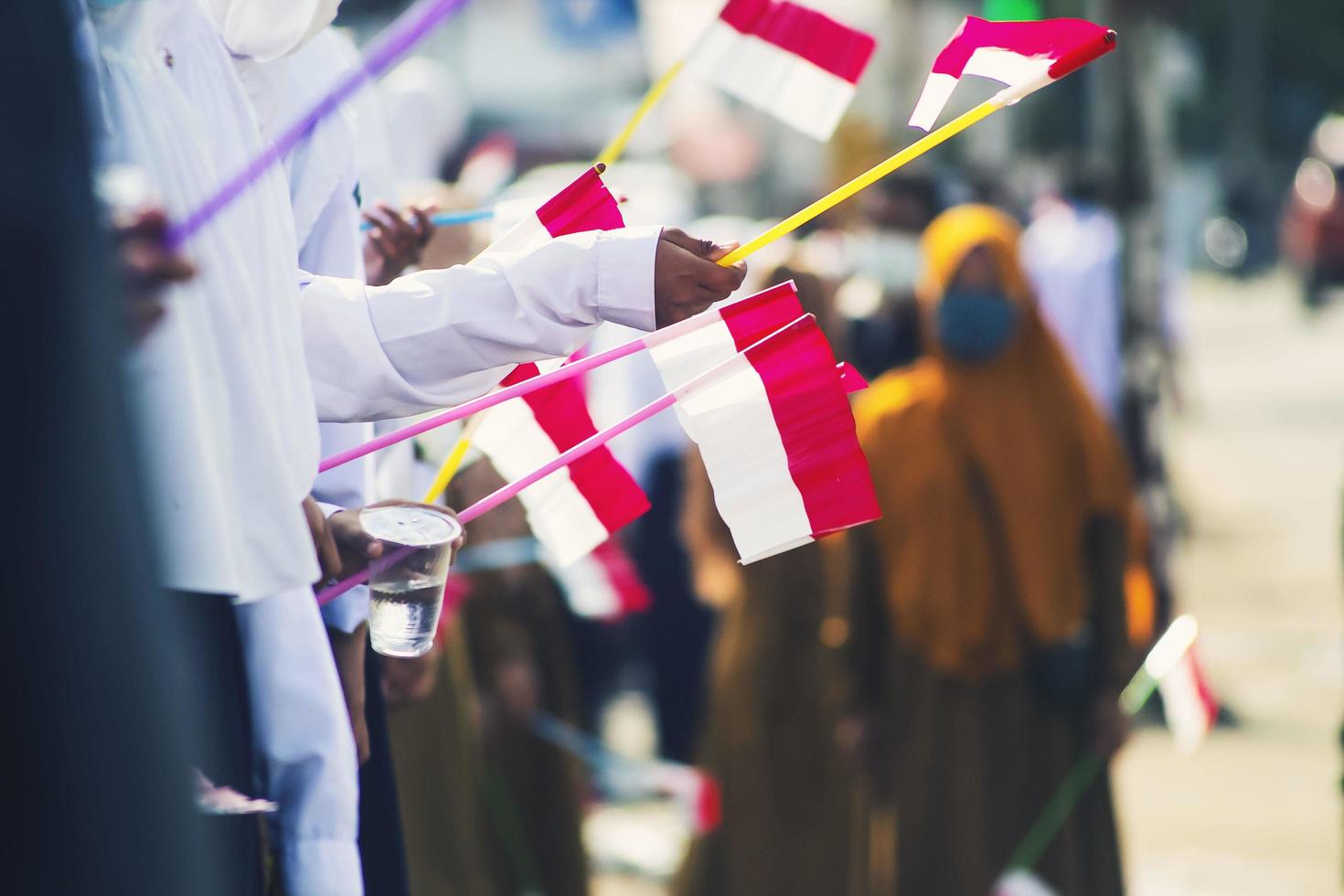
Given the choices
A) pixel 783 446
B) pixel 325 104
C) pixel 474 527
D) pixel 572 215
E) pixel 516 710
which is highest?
pixel 325 104

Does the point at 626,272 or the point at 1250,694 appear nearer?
the point at 626,272

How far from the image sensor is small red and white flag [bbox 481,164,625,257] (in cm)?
205

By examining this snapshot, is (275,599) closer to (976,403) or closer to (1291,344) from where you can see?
(976,403)

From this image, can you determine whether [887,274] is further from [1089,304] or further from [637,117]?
[637,117]

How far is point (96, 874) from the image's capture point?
0.96 metres

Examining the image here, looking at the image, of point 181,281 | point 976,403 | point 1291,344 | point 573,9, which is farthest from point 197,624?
point 1291,344

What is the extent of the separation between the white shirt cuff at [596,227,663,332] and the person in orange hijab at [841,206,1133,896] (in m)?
2.39

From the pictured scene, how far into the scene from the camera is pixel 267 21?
1.85 m

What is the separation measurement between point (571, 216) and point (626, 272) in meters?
0.24

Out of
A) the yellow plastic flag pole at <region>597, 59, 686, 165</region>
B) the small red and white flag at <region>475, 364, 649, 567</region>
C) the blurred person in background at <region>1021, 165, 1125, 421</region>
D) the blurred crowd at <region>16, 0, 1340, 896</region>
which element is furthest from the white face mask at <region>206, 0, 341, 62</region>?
the blurred person in background at <region>1021, 165, 1125, 421</region>

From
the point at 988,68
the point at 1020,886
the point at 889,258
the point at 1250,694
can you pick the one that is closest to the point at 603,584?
the point at 1020,886

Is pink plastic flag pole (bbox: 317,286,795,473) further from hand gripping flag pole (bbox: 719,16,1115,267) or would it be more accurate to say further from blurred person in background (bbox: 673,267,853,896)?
blurred person in background (bbox: 673,267,853,896)

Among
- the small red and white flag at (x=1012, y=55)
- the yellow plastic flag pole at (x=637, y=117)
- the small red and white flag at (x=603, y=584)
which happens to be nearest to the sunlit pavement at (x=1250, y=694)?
the small red and white flag at (x=603, y=584)

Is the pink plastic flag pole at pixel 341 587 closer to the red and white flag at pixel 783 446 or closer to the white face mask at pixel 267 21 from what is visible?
the red and white flag at pixel 783 446
